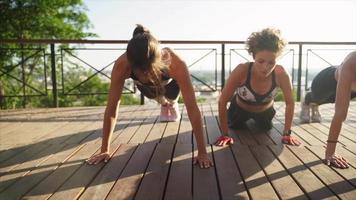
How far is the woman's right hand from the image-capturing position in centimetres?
216

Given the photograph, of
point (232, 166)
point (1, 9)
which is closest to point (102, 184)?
point (232, 166)

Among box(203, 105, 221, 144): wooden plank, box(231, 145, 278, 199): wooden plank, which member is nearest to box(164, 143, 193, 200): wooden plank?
box(231, 145, 278, 199): wooden plank

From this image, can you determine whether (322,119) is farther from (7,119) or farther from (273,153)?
(7,119)

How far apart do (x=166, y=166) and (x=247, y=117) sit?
137cm

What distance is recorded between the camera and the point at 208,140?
2.77m

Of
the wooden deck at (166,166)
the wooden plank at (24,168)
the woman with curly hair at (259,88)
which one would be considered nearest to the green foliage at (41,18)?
the wooden deck at (166,166)

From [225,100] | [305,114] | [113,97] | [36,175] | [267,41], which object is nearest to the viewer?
[36,175]

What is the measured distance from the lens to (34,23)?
40.1 feet

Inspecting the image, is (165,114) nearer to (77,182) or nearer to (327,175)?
(77,182)

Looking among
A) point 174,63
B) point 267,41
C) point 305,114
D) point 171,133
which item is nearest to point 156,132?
point 171,133

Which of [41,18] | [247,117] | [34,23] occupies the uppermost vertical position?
[41,18]

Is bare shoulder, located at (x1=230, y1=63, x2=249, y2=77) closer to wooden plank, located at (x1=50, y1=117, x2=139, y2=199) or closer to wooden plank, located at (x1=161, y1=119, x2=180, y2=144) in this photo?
wooden plank, located at (x1=161, y1=119, x2=180, y2=144)

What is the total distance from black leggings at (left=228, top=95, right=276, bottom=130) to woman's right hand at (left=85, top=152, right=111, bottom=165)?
1.39m

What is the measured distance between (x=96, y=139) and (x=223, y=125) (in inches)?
43.2
